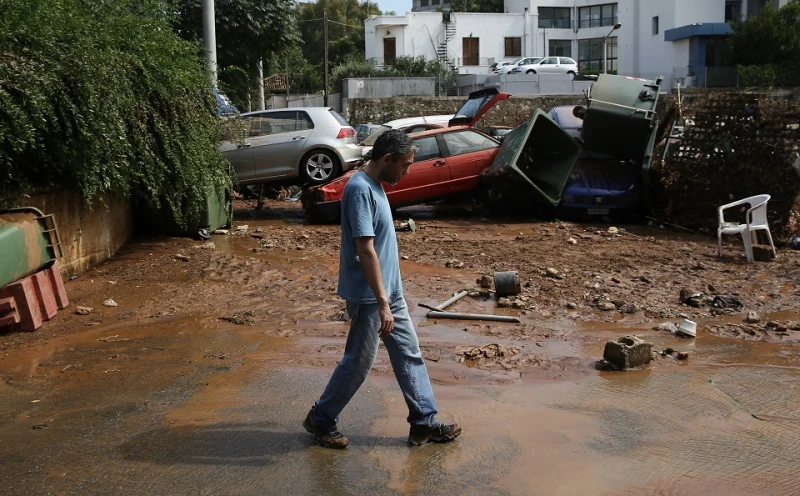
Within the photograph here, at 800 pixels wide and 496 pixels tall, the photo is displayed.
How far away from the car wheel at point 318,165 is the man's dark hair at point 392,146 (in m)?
10.8

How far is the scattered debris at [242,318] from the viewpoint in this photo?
24.4ft

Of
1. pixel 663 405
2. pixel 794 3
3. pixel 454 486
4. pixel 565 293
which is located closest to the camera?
pixel 454 486

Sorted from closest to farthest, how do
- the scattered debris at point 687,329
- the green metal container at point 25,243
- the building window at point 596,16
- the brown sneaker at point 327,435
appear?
1. the brown sneaker at point 327,435
2. the green metal container at point 25,243
3. the scattered debris at point 687,329
4. the building window at point 596,16

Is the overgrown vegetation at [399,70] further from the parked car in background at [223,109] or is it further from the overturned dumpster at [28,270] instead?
the overturned dumpster at [28,270]

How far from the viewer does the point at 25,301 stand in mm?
6938

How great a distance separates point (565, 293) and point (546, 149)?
21.5ft

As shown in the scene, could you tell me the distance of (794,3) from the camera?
44344mm

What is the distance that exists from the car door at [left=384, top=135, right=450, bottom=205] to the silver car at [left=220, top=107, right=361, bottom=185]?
1.56m

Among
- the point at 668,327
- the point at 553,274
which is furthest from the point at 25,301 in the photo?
the point at 668,327

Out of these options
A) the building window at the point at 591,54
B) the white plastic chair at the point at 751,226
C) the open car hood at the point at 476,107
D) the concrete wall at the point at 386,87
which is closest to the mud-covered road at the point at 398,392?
the white plastic chair at the point at 751,226

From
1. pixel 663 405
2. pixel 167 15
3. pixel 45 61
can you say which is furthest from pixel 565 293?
pixel 167 15

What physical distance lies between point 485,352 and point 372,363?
7.18 ft

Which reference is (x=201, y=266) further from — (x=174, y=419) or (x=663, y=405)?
(x=663, y=405)

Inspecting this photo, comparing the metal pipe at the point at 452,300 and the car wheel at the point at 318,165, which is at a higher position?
the car wheel at the point at 318,165
